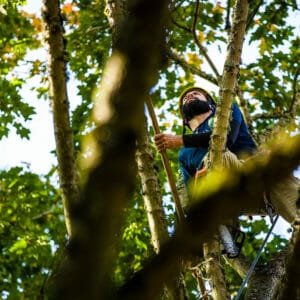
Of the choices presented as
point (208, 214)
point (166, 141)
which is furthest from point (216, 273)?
point (208, 214)

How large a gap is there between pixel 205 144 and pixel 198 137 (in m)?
0.08

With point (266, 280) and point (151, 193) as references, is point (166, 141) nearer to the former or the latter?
point (151, 193)

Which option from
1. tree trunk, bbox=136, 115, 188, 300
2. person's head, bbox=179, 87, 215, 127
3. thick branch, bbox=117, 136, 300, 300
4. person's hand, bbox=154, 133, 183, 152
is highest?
person's head, bbox=179, 87, 215, 127

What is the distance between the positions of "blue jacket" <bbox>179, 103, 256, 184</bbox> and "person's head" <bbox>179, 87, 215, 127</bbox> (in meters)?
0.20

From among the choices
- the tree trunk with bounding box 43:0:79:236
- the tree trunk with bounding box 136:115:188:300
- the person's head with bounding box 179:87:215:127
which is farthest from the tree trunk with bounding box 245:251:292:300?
→ the person's head with bounding box 179:87:215:127

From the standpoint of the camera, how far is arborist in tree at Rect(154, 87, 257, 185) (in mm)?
4660

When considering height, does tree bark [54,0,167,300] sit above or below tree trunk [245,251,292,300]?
below

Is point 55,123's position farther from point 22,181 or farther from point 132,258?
point 22,181

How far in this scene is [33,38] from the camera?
8.80 m

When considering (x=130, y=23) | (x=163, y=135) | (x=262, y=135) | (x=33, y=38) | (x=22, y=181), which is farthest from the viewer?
(x=33, y=38)

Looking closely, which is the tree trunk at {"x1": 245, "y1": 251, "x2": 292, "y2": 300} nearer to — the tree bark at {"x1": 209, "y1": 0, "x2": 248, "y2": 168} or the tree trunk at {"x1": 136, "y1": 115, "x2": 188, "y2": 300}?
the tree trunk at {"x1": 136, "y1": 115, "x2": 188, "y2": 300}

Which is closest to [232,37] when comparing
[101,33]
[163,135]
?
[163,135]

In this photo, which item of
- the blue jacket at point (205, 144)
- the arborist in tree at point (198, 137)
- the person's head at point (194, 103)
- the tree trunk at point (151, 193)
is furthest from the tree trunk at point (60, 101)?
the person's head at point (194, 103)

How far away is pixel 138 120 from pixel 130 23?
0.43 ft
